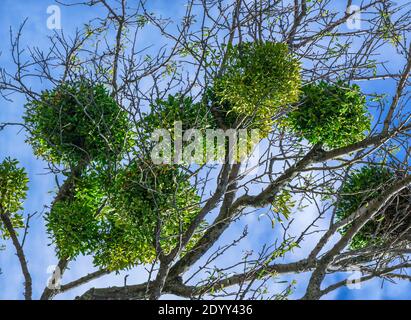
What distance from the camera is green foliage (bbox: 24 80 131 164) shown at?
231 inches

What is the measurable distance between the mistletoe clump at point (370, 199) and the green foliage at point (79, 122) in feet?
6.74

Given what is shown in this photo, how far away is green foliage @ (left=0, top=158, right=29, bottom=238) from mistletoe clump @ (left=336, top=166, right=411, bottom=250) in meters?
2.81

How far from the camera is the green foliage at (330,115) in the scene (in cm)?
582

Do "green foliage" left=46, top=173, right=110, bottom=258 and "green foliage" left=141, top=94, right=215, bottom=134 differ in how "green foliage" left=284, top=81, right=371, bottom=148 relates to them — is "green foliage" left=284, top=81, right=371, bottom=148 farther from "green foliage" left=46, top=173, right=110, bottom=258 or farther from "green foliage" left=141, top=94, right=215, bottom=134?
"green foliage" left=46, top=173, right=110, bottom=258

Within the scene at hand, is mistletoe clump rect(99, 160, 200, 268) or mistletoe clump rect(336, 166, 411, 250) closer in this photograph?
mistletoe clump rect(99, 160, 200, 268)

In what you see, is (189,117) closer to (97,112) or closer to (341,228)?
(97,112)

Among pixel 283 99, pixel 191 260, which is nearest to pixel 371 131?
pixel 283 99

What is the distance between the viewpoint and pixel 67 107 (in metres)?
5.95

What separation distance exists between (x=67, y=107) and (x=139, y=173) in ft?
3.36

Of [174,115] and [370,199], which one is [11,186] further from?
[370,199]

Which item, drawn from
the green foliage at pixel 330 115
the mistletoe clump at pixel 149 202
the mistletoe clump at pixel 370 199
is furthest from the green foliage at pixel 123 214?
the mistletoe clump at pixel 370 199

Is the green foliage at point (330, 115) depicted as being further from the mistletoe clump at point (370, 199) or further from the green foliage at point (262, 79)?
the green foliage at point (262, 79)

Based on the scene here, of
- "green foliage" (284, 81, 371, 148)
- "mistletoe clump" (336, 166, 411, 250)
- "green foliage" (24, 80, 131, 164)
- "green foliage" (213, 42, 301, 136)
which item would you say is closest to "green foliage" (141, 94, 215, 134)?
"green foliage" (213, 42, 301, 136)

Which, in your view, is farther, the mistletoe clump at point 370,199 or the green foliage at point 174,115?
the mistletoe clump at point 370,199
